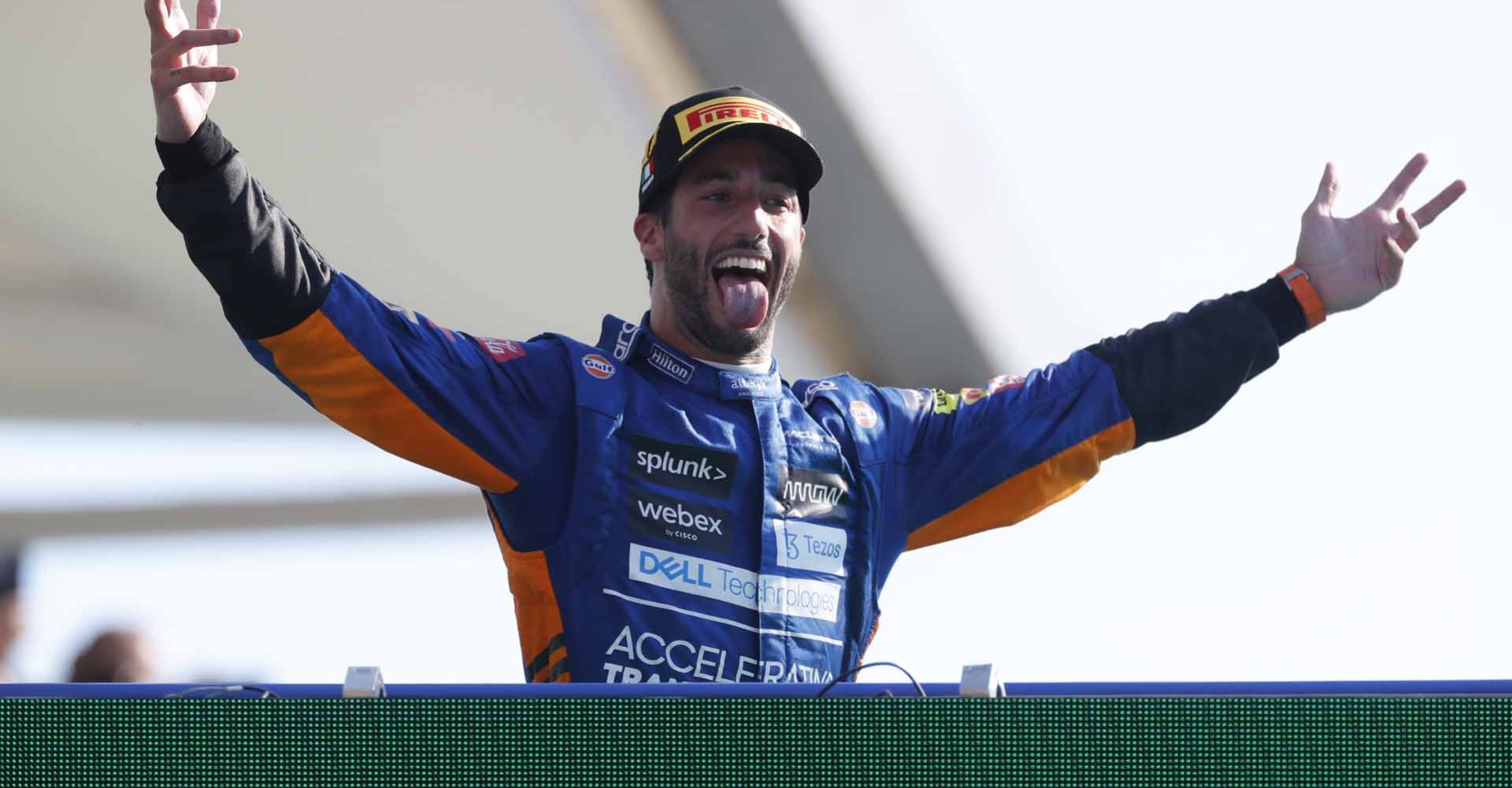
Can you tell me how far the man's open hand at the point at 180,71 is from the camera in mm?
2084

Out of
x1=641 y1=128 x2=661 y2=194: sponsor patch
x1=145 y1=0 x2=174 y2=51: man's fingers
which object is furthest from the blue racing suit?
x1=641 y1=128 x2=661 y2=194: sponsor patch

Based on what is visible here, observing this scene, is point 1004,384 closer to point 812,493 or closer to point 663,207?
point 812,493

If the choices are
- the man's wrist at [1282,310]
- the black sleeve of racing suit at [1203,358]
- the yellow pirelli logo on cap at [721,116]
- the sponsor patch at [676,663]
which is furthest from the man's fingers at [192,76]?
the man's wrist at [1282,310]

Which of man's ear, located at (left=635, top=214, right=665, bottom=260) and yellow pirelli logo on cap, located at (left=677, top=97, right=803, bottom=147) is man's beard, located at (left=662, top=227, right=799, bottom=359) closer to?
man's ear, located at (left=635, top=214, right=665, bottom=260)

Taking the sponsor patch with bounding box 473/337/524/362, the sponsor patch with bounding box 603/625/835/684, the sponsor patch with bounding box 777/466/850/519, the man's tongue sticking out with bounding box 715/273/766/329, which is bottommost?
the sponsor patch with bounding box 603/625/835/684

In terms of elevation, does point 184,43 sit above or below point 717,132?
below

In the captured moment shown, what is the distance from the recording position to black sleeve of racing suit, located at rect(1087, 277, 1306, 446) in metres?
2.80

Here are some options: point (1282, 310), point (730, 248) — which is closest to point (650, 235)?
point (730, 248)

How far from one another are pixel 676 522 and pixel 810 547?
0.21m

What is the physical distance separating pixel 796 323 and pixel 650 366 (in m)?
4.37

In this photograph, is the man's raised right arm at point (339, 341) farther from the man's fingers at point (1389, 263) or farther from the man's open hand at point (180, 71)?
the man's fingers at point (1389, 263)

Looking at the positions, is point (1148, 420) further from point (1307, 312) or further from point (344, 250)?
point (344, 250)

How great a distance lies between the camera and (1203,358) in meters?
2.80

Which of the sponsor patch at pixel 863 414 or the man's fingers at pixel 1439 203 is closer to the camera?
the sponsor patch at pixel 863 414
